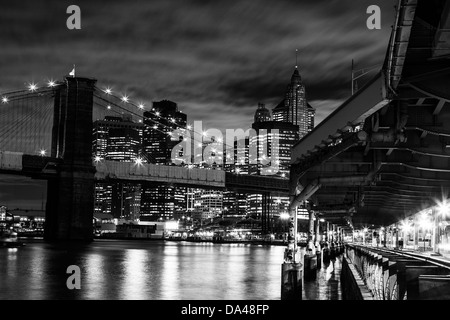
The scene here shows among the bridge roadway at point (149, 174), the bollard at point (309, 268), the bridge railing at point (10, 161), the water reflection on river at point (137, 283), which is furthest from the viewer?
the bridge roadway at point (149, 174)


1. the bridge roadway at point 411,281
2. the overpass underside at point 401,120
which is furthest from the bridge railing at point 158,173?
the bridge roadway at point 411,281

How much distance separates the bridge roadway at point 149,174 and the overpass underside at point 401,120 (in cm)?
8247

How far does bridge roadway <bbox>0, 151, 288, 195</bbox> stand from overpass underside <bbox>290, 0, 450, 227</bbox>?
271ft

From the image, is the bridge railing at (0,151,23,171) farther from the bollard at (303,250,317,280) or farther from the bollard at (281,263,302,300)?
the bollard at (281,263,302,300)

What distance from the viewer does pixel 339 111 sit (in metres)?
21.6

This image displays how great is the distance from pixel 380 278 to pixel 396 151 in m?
8.81

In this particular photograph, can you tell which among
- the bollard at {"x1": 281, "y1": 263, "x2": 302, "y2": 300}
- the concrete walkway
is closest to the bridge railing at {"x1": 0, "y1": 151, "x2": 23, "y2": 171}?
the concrete walkway

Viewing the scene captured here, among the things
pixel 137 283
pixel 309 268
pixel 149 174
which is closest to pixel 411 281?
pixel 309 268

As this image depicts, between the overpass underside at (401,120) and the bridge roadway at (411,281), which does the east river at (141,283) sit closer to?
the overpass underside at (401,120)

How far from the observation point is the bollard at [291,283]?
21578 millimetres

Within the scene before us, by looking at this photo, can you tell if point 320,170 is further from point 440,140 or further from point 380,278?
point 380,278

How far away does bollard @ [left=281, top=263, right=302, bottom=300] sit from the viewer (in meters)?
21.6

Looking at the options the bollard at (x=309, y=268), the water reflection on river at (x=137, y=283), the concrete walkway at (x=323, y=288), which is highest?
the bollard at (x=309, y=268)

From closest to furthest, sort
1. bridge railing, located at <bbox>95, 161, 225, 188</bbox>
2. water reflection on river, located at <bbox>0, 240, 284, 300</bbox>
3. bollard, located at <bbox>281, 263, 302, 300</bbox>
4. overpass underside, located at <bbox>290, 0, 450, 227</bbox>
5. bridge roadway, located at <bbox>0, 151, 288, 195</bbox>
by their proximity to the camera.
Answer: overpass underside, located at <bbox>290, 0, 450, 227</bbox>
bollard, located at <bbox>281, 263, 302, 300</bbox>
water reflection on river, located at <bbox>0, 240, 284, 300</bbox>
bridge roadway, located at <bbox>0, 151, 288, 195</bbox>
bridge railing, located at <bbox>95, 161, 225, 188</bbox>
